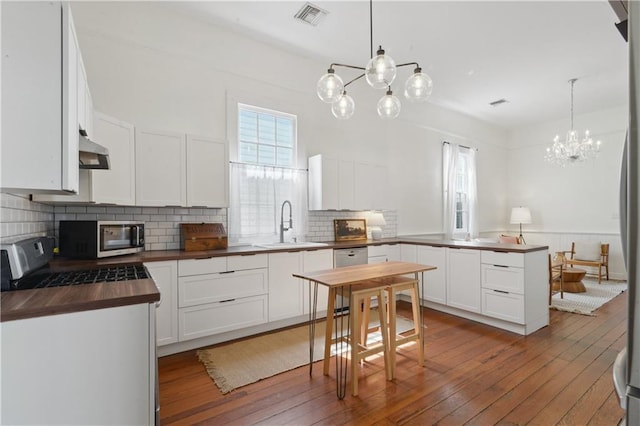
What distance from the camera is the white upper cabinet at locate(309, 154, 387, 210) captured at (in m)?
4.19

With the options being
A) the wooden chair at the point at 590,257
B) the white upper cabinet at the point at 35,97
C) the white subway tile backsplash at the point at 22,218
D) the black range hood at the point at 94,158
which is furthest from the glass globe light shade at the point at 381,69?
the wooden chair at the point at 590,257

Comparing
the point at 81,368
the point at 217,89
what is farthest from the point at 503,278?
the point at 217,89

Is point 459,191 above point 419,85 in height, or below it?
below

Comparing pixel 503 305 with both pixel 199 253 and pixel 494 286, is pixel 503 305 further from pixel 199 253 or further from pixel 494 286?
pixel 199 253

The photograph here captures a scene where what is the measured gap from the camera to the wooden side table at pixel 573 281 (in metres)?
5.00

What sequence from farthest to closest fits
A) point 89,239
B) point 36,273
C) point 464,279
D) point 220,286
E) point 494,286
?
point 464,279, point 494,286, point 220,286, point 89,239, point 36,273

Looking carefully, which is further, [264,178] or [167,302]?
[264,178]

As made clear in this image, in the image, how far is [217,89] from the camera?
3.67 metres

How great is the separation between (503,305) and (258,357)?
267 centimetres

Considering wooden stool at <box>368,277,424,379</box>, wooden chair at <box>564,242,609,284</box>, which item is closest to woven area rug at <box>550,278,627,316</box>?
wooden chair at <box>564,242,609,284</box>

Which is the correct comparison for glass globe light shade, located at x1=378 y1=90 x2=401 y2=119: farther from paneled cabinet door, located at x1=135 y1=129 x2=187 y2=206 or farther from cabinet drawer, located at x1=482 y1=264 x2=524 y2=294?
cabinet drawer, located at x1=482 y1=264 x2=524 y2=294

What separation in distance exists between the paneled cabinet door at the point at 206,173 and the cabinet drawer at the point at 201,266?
0.63 meters

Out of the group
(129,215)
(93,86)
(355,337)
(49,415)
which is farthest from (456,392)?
(93,86)

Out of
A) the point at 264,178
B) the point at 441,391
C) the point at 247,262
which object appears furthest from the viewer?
the point at 264,178
